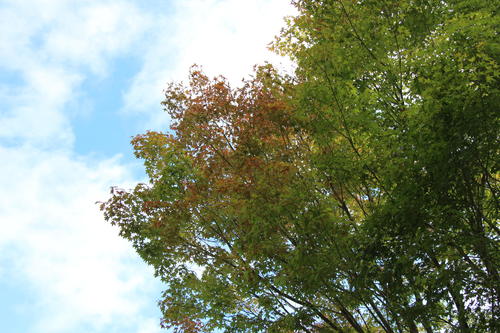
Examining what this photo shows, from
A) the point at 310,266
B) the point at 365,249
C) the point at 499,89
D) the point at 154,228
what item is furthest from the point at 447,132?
the point at 154,228

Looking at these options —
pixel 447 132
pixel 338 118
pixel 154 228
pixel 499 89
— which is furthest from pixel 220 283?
pixel 499 89

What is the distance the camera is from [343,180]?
764 centimetres

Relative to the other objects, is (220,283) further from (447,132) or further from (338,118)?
(447,132)

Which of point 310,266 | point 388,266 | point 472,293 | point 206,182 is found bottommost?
point 472,293

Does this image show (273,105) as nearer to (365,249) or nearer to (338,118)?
(338,118)

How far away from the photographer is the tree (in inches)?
228

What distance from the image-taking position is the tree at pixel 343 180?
580 cm

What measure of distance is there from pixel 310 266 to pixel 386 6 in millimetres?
4983

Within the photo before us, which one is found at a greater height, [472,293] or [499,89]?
[499,89]

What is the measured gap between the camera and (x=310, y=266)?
7.41 metres

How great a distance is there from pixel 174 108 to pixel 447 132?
23.3 ft

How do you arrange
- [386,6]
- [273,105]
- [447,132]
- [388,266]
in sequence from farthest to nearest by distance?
[273,105], [386,6], [388,266], [447,132]

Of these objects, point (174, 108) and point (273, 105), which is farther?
point (174, 108)

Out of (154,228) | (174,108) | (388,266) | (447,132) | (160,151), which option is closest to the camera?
(447,132)
